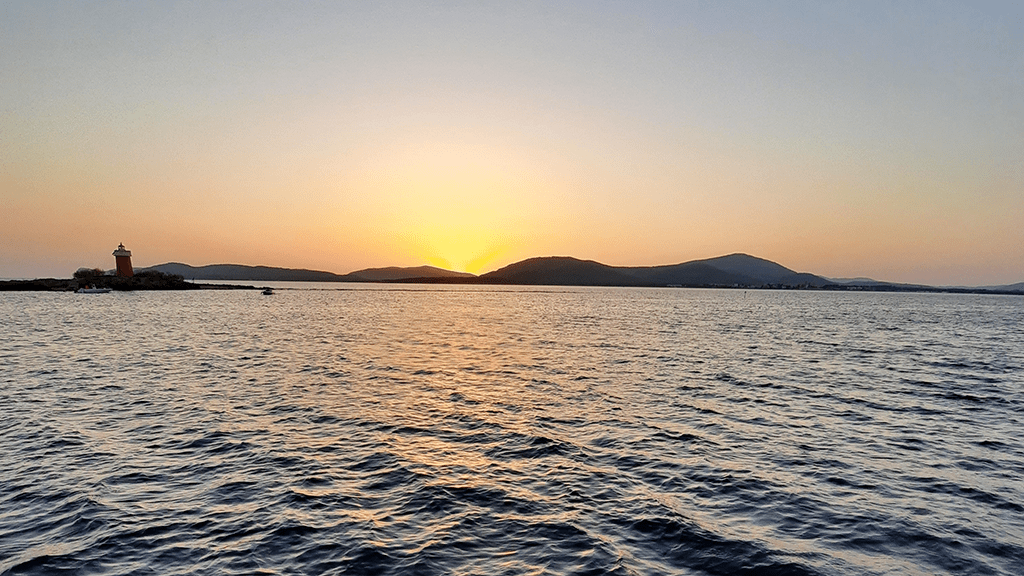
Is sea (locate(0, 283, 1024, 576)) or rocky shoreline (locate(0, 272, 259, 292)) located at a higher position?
rocky shoreline (locate(0, 272, 259, 292))

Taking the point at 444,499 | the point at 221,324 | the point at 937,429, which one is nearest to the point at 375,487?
the point at 444,499

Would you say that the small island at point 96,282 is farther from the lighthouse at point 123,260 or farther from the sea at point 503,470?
the sea at point 503,470

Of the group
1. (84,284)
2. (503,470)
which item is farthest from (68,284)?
(503,470)

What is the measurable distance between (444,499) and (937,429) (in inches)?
843

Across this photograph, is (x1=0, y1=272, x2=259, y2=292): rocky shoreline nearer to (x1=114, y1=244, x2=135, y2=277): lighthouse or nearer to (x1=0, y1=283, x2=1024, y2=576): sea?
(x1=114, y1=244, x2=135, y2=277): lighthouse

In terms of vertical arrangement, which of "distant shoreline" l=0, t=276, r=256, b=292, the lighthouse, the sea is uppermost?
the lighthouse

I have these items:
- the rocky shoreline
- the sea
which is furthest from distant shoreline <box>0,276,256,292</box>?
the sea

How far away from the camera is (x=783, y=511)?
1390cm

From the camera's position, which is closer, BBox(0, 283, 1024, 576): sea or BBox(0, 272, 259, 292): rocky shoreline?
BBox(0, 283, 1024, 576): sea

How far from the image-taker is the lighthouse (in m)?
167

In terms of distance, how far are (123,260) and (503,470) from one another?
196497 millimetres

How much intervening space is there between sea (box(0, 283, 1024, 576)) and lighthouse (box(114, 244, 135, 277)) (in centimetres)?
15697

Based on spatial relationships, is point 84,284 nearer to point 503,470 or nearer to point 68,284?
point 68,284

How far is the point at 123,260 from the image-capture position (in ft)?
555
